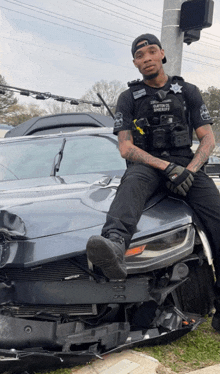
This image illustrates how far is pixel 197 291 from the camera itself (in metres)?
2.88

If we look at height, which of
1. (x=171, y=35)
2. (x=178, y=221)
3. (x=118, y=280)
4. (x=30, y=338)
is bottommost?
(x=30, y=338)

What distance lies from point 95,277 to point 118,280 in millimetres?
127

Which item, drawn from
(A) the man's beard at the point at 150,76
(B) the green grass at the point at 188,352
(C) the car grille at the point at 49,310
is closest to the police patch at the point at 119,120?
(A) the man's beard at the point at 150,76

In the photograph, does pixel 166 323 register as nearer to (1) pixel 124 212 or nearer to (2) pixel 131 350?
(2) pixel 131 350

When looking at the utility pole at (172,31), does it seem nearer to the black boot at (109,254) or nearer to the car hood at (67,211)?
the car hood at (67,211)

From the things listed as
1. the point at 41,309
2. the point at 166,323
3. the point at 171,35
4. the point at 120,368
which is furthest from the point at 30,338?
the point at 171,35

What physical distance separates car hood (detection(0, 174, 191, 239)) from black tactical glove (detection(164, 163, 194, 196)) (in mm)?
103

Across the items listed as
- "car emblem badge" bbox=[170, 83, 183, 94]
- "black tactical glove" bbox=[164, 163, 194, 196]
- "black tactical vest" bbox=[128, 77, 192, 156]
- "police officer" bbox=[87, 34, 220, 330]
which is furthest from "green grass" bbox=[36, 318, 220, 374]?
"car emblem badge" bbox=[170, 83, 183, 94]

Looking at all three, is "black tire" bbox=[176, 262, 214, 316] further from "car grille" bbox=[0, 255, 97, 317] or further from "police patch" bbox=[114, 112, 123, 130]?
"police patch" bbox=[114, 112, 123, 130]

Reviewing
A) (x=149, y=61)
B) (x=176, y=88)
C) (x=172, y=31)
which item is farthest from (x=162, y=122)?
(x=172, y=31)

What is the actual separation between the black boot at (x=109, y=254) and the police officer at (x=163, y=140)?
1.10ft

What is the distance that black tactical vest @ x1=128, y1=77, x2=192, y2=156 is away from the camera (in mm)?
2955

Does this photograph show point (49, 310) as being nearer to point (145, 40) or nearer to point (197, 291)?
point (197, 291)

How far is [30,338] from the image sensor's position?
2.32 meters
